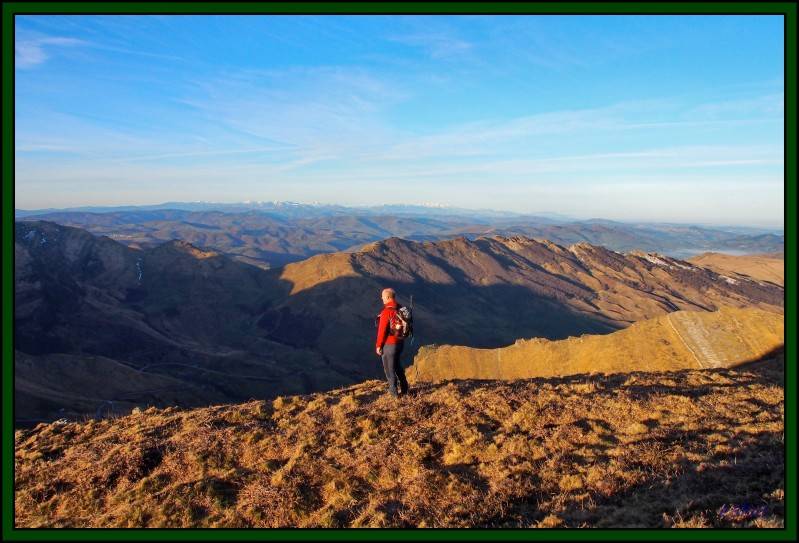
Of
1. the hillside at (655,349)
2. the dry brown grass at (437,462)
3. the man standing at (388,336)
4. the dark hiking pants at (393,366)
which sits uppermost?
the man standing at (388,336)

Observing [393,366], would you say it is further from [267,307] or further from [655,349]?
[267,307]

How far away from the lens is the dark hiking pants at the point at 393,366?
11930 millimetres

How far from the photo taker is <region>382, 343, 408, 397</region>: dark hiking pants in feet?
39.1

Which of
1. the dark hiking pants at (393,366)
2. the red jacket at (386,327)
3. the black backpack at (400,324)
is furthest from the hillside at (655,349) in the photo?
the black backpack at (400,324)

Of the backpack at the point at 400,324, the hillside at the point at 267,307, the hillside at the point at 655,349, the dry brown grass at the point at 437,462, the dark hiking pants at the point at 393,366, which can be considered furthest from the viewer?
the hillside at the point at 267,307

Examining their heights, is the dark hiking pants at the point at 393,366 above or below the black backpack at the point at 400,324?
below

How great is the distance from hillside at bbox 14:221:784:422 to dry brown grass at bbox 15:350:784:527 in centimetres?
5209

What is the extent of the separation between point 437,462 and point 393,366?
3292mm

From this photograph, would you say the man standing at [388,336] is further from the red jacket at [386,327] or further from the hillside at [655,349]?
the hillside at [655,349]

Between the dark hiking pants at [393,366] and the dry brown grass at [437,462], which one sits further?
the dark hiking pants at [393,366]

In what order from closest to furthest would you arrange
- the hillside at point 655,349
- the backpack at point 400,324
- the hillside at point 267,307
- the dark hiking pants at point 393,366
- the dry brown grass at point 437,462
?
the dry brown grass at point 437,462 < the backpack at point 400,324 < the dark hiking pants at point 393,366 < the hillside at point 655,349 < the hillside at point 267,307

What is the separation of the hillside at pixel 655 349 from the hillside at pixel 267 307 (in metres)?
38.7
